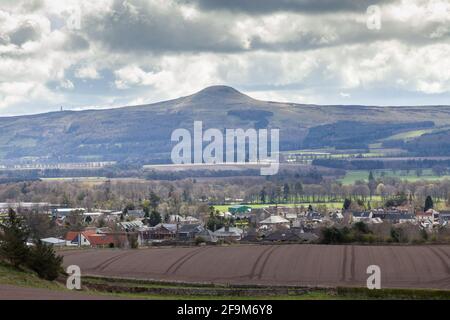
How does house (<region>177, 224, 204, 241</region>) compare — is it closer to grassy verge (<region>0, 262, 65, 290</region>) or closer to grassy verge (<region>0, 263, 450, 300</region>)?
grassy verge (<region>0, 263, 450, 300</region>)

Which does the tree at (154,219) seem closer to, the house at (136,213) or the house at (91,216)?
the house at (91,216)

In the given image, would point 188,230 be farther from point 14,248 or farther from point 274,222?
point 14,248

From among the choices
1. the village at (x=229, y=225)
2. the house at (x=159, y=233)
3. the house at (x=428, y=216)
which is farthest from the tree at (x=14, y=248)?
the house at (x=428, y=216)

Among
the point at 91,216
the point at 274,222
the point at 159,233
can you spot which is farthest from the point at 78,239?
the point at 91,216

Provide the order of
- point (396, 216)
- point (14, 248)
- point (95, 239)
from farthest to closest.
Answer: point (396, 216) → point (95, 239) → point (14, 248)
